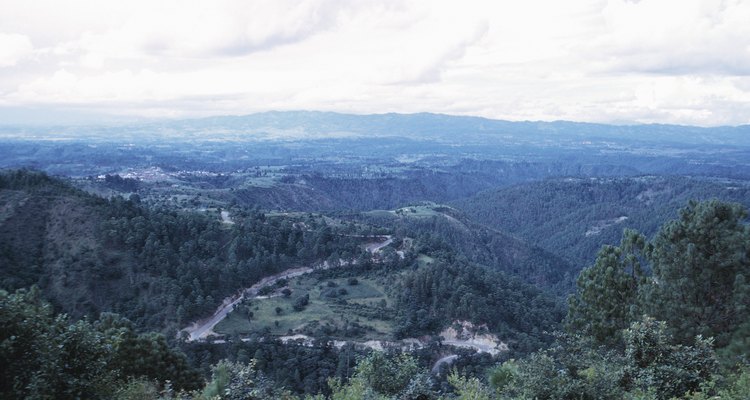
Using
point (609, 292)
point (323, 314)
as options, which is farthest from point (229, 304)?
point (609, 292)

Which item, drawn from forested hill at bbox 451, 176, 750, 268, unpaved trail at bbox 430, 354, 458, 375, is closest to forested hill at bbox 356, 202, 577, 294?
forested hill at bbox 451, 176, 750, 268

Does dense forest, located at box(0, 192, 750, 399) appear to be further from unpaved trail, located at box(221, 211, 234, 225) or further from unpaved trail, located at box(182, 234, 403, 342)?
unpaved trail, located at box(221, 211, 234, 225)

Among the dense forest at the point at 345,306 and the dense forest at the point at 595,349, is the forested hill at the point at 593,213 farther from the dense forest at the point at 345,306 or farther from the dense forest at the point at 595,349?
the dense forest at the point at 595,349

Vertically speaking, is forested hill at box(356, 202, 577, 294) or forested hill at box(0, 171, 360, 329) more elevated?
forested hill at box(0, 171, 360, 329)

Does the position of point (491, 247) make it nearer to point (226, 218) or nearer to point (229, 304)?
point (226, 218)

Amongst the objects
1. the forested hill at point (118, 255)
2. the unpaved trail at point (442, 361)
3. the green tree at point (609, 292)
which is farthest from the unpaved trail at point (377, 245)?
the green tree at point (609, 292)
